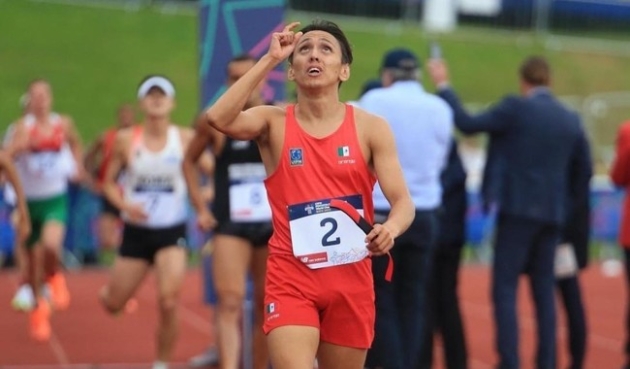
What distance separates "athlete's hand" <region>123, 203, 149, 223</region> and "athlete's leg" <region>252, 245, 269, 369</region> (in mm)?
1284

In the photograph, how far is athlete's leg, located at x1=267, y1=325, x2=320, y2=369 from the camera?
6.45 meters

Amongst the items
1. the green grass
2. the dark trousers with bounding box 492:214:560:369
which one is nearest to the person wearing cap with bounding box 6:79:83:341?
the dark trousers with bounding box 492:214:560:369

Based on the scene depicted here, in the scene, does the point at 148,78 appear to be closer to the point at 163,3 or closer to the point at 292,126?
the point at 292,126

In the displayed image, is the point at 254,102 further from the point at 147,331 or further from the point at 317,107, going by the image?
the point at 147,331

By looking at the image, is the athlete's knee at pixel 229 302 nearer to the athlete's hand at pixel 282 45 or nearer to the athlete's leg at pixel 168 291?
the athlete's leg at pixel 168 291

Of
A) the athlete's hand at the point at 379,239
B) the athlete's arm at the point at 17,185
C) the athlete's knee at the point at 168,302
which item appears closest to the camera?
the athlete's hand at the point at 379,239

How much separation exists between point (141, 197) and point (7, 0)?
32049 millimetres

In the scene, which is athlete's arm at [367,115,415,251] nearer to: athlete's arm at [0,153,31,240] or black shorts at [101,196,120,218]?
athlete's arm at [0,153,31,240]

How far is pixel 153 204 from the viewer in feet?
35.4

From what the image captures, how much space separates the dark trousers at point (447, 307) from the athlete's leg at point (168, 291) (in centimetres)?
190

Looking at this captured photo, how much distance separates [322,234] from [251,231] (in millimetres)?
3070

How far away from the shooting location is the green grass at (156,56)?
1475 inches

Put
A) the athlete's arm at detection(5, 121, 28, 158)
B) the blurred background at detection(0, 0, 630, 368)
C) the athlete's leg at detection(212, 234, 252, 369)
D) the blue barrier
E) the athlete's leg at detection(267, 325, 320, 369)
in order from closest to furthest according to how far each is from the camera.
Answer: the athlete's leg at detection(267, 325, 320, 369)
the athlete's leg at detection(212, 234, 252, 369)
the athlete's arm at detection(5, 121, 28, 158)
the blue barrier
the blurred background at detection(0, 0, 630, 368)

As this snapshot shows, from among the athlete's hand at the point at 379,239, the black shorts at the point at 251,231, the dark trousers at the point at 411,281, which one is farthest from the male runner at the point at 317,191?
the black shorts at the point at 251,231
